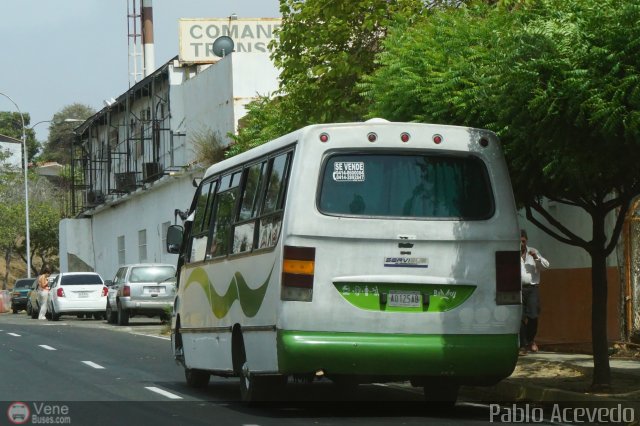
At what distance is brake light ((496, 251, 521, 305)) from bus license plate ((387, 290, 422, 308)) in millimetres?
798

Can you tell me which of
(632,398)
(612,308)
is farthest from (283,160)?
(612,308)

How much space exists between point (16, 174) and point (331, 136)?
273 feet

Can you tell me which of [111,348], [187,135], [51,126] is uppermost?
[51,126]

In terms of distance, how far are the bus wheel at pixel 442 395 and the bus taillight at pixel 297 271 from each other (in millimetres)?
2238

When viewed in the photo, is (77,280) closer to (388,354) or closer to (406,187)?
(406,187)

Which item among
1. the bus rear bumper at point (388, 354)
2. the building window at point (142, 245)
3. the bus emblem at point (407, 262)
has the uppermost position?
the building window at point (142, 245)

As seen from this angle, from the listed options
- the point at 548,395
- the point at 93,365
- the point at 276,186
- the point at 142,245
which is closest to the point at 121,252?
the point at 142,245

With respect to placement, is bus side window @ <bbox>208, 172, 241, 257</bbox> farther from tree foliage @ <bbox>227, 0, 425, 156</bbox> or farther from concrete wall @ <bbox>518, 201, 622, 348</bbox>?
tree foliage @ <bbox>227, 0, 425, 156</bbox>

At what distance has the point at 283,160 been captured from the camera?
524 inches

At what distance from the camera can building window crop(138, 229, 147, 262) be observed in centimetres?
5234

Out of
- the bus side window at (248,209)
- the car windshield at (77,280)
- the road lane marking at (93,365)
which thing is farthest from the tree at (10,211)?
the bus side window at (248,209)

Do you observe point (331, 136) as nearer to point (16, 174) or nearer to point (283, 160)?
point (283, 160)

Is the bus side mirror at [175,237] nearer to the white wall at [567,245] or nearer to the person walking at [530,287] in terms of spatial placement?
the person walking at [530,287]

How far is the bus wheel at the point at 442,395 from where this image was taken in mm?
14141
